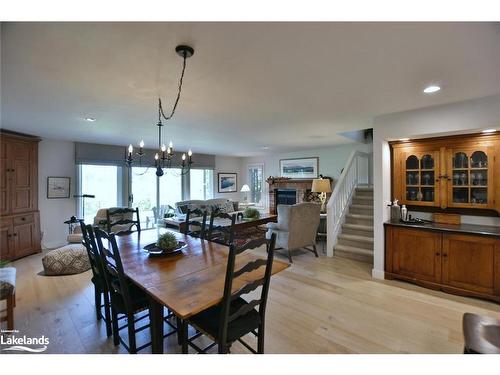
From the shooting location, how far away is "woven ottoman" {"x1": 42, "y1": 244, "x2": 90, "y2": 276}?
3.57 m

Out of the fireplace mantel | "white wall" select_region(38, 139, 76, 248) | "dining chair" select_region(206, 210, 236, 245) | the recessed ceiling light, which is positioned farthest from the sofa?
the recessed ceiling light

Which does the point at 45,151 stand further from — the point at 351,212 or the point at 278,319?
the point at 351,212

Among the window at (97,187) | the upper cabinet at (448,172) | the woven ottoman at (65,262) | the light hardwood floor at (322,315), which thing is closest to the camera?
the light hardwood floor at (322,315)

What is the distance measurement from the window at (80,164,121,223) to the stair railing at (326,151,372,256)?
17.2 ft

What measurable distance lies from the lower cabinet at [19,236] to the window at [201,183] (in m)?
3.91

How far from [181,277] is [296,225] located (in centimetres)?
288

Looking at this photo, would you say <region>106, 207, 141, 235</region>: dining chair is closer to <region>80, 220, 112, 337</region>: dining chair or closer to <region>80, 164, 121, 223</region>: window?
<region>80, 220, 112, 337</region>: dining chair

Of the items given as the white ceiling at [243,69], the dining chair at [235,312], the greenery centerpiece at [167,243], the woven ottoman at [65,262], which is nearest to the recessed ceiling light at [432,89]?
the white ceiling at [243,69]

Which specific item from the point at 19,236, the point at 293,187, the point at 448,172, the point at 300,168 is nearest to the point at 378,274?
the point at 448,172

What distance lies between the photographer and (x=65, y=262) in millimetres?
3613

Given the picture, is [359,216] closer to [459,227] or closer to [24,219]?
[459,227]

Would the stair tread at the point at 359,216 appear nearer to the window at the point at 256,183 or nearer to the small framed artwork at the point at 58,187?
the window at the point at 256,183

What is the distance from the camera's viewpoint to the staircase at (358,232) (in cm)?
415
